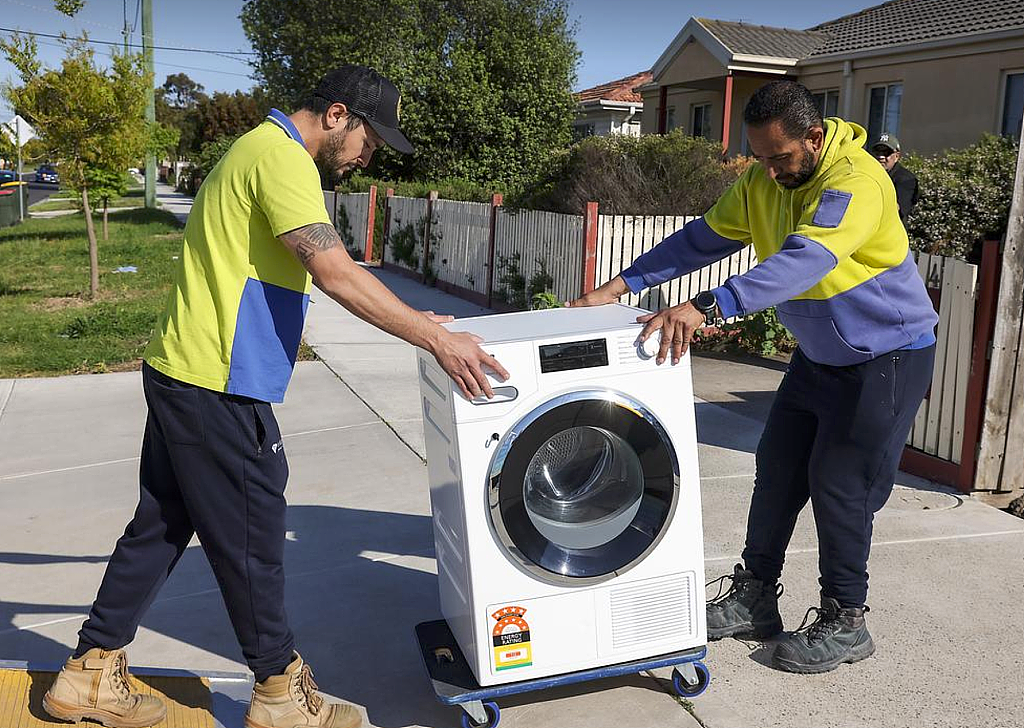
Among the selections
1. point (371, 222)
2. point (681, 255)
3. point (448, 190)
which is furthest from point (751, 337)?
point (371, 222)

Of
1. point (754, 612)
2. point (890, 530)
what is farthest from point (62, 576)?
point (890, 530)

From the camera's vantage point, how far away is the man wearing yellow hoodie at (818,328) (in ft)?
10.3

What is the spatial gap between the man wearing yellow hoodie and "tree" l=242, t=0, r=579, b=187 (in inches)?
956

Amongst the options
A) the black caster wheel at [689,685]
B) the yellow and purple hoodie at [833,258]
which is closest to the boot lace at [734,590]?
the black caster wheel at [689,685]

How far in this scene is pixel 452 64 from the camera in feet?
93.6

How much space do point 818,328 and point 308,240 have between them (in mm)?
1758

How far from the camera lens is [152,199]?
3647cm

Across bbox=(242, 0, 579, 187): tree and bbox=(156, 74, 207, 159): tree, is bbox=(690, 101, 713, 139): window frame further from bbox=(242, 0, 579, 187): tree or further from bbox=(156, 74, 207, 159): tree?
bbox=(156, 74, 207, 159): tree

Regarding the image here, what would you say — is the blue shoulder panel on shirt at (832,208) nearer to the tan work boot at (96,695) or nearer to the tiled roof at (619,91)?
the tan work boot at (96,695)

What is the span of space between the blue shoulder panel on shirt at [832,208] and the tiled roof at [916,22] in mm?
15136

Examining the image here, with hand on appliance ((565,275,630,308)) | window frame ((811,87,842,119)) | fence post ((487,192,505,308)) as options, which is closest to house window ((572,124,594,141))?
window frame ((811,87,842,119))

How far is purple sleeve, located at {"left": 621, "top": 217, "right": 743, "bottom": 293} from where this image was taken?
381 cm

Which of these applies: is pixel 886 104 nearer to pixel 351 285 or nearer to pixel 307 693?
pixel 351 285

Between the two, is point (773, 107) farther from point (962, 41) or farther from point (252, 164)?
point (962, 41)
